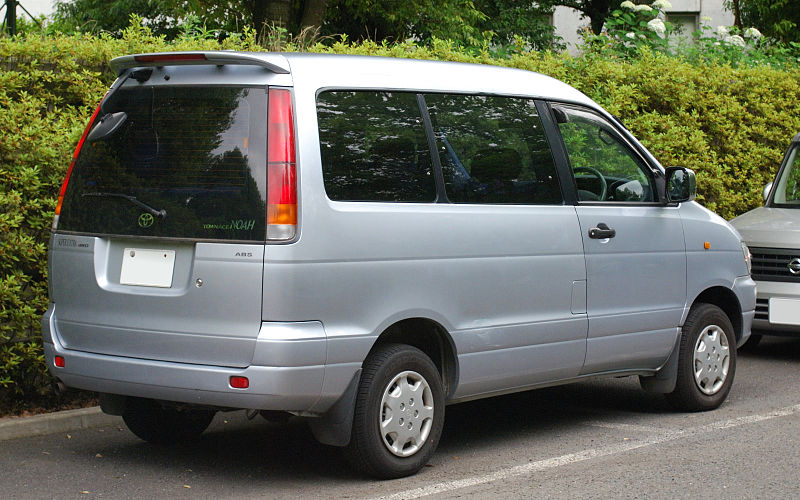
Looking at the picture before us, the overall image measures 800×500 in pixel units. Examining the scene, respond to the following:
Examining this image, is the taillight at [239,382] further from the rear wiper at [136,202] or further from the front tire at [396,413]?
the rear wiper at [136,202]

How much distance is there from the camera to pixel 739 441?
6.74 metres

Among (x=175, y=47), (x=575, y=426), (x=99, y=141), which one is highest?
(x=175, y=47)

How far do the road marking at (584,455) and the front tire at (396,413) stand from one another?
0.20 m

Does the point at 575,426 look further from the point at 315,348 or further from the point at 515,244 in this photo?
the point at 315,348

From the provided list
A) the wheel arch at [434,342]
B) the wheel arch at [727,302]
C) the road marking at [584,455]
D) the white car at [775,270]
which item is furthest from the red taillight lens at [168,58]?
the white car at [775,270]

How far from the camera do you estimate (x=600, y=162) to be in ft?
23.5

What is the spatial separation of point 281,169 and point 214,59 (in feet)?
2.23

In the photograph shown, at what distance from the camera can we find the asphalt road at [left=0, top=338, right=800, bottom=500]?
5.67 metres

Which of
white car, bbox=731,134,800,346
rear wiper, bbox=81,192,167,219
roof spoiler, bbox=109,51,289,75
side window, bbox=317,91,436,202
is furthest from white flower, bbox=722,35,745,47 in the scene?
rear wiper, bbox=81,192,167,219

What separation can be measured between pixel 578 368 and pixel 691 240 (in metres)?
1.34

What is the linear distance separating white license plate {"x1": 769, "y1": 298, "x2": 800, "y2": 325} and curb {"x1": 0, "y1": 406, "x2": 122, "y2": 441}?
5.54 metres

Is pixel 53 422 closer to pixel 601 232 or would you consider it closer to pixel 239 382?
pixel 239 382

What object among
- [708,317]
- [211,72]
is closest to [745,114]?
[708,317]

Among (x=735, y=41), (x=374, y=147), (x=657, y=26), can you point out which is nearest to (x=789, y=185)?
(x=657, y=26)
